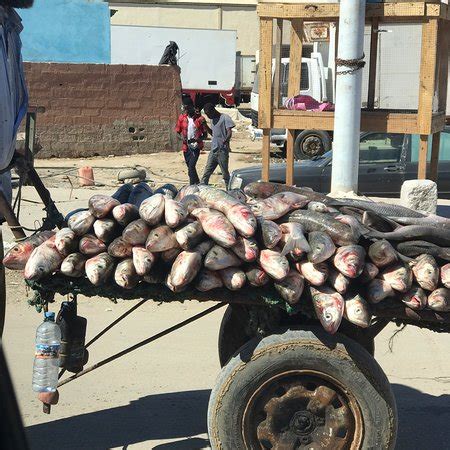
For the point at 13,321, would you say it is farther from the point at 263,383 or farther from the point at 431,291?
the point at 431,291

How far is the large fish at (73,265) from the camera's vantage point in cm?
412

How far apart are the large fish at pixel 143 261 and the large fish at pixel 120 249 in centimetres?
6

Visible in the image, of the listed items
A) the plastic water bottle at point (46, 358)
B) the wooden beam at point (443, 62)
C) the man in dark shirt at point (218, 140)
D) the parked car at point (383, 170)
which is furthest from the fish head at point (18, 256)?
the man in dark shirt at point (218, 140)

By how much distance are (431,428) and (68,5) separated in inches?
952

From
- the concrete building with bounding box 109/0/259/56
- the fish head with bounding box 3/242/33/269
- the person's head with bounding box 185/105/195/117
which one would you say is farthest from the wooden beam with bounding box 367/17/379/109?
the concrete building with bounding box 109/0/259/56

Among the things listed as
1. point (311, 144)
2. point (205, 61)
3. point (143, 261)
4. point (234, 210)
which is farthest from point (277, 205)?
point (205, 61)

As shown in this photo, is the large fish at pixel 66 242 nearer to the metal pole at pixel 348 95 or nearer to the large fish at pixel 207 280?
the large fish at pixel 207 280

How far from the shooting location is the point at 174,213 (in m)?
4.10

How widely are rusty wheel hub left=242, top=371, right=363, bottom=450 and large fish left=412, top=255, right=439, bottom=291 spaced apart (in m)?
0.63

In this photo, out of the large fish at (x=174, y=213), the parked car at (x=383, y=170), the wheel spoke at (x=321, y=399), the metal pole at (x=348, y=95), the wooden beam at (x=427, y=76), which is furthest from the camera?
the parked car at (x=383, y=170)

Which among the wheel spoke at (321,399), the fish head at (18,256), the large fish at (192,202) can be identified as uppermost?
the large fish at (192,202)

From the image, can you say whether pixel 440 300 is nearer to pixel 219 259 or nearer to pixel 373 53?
pixel 219 259

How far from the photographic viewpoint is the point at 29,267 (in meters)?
4.12

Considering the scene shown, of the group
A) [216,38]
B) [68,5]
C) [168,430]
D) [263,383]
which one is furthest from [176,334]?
[216,38]
